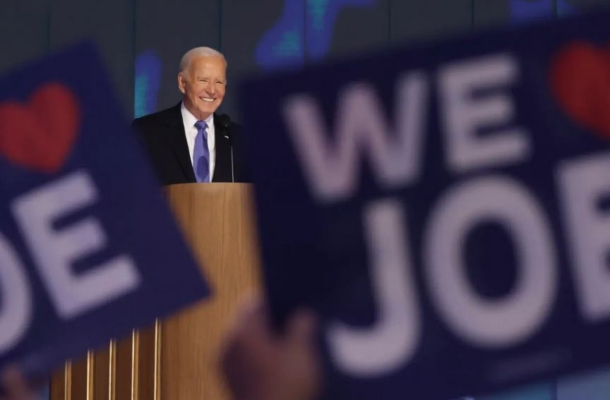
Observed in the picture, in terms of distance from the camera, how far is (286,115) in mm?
943

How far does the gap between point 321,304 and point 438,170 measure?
0.39 feet

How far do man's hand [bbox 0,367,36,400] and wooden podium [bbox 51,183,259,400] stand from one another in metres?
1.10

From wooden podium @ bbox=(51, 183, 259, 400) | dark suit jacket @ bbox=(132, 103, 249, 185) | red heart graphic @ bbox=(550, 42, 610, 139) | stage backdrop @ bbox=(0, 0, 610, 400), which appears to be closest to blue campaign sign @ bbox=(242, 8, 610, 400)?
red heart graphic @ bbox=(550, 42, 610, 139)

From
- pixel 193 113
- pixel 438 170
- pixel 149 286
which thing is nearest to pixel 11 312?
pixel 149 286

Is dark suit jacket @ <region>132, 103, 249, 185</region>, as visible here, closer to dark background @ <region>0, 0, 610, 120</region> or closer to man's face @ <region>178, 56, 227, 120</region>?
man's face @ <region>178, 56, 227, 120</region>

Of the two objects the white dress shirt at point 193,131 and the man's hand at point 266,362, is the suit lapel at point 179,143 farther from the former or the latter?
the man's hand at point 266,362

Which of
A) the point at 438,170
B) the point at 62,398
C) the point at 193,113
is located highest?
the point at 438,170

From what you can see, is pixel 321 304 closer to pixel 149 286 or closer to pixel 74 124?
pixel 149 286

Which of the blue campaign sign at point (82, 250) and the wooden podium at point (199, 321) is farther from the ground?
the blue campaign sign at point (82, 250)

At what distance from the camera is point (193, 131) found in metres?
3.22

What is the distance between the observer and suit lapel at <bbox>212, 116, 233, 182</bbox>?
119 inches

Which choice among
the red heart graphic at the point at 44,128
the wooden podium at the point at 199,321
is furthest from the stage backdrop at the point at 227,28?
the red heart graphic at the point at 44,128

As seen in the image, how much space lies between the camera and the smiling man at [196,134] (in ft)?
9.95

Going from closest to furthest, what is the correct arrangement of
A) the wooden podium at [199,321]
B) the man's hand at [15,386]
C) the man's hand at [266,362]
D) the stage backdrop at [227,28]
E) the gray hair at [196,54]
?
the man's hand at [266,362] < the man's hand at [15,386] < the wooden podium at [199,321] < the gray hair at [196,54] < the stage backdrop at [227,28]
